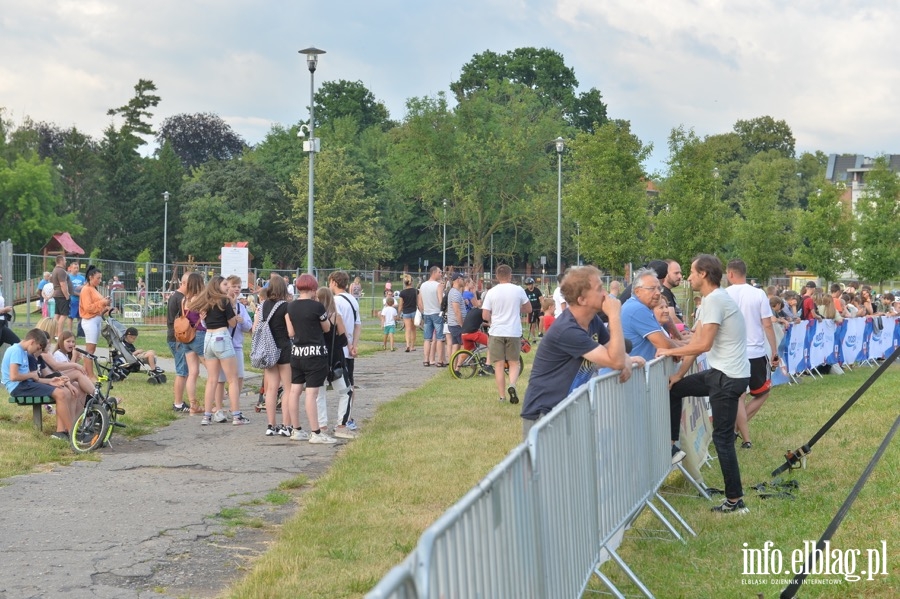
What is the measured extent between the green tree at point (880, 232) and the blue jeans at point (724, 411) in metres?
51.3

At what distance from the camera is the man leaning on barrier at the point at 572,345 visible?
6.80 m

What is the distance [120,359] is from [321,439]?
23.4 ft

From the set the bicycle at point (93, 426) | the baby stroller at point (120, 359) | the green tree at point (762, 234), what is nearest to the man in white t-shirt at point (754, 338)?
the bicycle at point (93, 426)

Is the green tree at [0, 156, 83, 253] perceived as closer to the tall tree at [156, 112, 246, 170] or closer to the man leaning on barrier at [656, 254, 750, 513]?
the tall tree at [156, 112, 246, 170]

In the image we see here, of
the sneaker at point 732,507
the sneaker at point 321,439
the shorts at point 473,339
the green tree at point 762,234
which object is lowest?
the sneaker at point 321,439

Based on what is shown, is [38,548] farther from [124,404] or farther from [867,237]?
[867,237]

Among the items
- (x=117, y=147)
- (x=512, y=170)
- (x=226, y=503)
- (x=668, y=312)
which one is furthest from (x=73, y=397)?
(x=117, y=147)

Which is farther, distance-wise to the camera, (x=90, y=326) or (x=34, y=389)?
(x=90, y=326)

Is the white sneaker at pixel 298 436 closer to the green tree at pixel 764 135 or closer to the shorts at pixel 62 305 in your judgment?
the shorts at pixel 62 305

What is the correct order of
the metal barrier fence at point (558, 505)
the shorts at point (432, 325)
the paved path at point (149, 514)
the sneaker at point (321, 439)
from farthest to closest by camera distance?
the shorts at point (432, 325)
the sneaker at point (321, 439)
the paved path at point (149, 514)
the metal barrier fence at point (558, 505)

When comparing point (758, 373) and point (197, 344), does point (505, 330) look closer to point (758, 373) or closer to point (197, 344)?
point (197, 344)

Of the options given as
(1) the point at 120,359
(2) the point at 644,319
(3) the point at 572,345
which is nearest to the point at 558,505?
(3) the point at 572,345

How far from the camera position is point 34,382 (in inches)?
466

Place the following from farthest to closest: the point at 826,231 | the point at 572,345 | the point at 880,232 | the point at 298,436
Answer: the point at 826,231 < the point at 880,232 < the point at 298,436 < the point at 572,345
